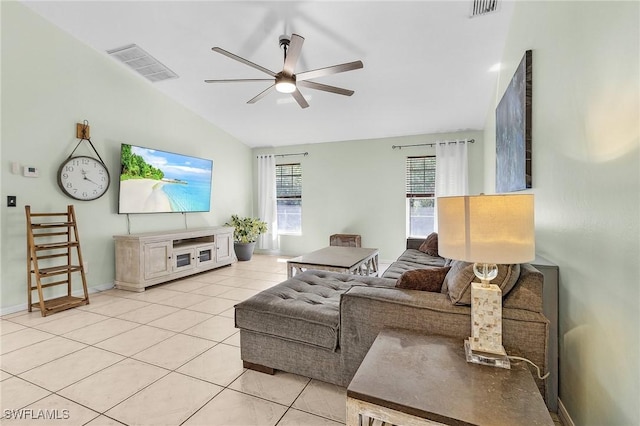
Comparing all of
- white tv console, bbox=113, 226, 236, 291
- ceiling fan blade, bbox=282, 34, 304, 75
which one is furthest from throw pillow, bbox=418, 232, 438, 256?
white tv console, bbox=113, 226, 236, 291

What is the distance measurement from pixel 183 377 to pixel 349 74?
348 centimetres

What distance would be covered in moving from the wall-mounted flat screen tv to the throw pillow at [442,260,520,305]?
422 cm

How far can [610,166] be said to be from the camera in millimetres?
1142

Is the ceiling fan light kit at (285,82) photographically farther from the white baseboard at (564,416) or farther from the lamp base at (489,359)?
the white baseboard at (564,416)

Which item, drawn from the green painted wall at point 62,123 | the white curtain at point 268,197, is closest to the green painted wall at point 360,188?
the white curtain at point 268,197

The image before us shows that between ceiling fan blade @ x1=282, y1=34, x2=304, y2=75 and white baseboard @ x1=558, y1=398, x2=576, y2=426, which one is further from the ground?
ceiling fan blade @ x1=282, y1=34, x2=304, y2=75

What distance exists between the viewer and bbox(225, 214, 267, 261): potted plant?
19.3ft

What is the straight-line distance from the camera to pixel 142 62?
3740 millimetres

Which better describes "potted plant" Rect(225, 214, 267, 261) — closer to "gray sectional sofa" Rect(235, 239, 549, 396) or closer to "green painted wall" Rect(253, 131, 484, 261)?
"green painted wall" Rect(253, 131, 484, 261)

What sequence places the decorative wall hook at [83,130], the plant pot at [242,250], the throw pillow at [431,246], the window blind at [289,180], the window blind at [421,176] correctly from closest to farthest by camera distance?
the decorative wall hook at [83,130], the throw pillow at [431,246], the window blind at [421,176], the plant pot at [242,250], the window blind at [289,180]

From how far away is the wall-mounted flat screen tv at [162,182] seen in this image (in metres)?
4.06

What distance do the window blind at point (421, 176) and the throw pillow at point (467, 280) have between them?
13.1 ft

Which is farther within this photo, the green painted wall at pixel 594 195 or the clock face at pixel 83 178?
the clock face at pixel 83 178

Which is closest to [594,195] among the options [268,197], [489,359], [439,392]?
[489,359]
